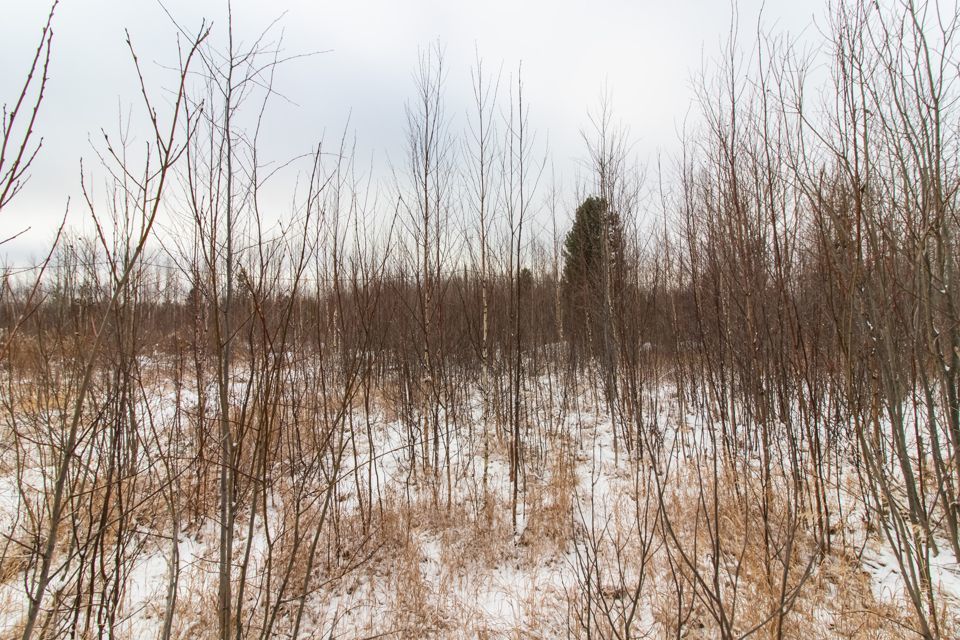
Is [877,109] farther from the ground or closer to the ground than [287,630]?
farther from the ground

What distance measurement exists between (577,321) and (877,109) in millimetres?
8506

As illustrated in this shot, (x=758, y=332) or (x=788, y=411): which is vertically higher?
(x=758, y=332)

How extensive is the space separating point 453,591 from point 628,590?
1.26 meters

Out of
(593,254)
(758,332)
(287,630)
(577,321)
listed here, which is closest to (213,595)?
Answer: (287,630)

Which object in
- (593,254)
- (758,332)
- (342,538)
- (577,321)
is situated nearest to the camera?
(342,538)

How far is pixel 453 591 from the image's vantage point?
304 cm

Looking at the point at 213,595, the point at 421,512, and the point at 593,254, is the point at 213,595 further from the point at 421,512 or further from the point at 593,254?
the point at 593,254

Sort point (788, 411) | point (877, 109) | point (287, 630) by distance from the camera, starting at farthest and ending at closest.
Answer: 1. point (788, 411)
2. point (287, 630)
3. point (877, 109)

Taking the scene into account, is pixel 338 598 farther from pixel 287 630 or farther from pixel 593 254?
pixel 593 254

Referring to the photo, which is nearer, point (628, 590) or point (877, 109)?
point (877, 109)

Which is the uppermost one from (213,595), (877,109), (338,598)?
(877,109)

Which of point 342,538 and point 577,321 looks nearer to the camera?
point 342,538

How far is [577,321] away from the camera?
418 inches

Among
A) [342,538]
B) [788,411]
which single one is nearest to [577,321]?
[788,411]
